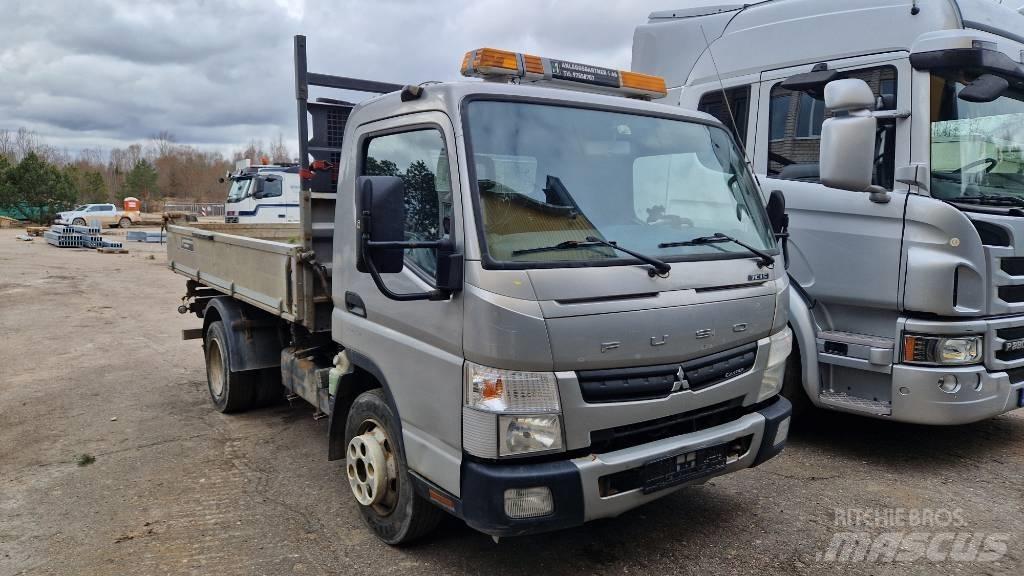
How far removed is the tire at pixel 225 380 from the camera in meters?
6.20

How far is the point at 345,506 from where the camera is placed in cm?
442

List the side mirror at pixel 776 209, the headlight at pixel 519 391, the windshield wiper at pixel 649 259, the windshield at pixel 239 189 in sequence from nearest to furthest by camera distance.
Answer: the headlight at pixel 519 391, the windshield wiper at pixel 649 259, the side mirror at pixel 776 209, the windshield at pixel 239 189

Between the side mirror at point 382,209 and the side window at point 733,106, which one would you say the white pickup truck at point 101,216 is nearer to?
the side window at point 733,106

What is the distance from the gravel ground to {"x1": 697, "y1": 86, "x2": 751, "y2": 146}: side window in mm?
2464

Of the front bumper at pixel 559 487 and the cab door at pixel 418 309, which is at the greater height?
the cab door at pixel 418 309

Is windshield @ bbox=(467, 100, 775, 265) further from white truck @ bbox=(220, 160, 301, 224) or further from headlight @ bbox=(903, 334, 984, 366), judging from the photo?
white truck @ bbox=(220, 160, 301, 224)

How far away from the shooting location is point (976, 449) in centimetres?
531

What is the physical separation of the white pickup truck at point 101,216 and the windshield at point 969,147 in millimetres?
41607

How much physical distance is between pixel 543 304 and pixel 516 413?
0.45 meters

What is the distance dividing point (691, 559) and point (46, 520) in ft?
12.2

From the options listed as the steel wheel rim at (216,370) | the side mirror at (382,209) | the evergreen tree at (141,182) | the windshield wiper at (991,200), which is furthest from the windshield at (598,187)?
the evergreen tree at (141,182)

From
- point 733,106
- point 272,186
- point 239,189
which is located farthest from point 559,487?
point 239,189

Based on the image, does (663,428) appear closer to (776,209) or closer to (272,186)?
(776,209)

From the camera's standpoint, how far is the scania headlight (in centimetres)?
295
